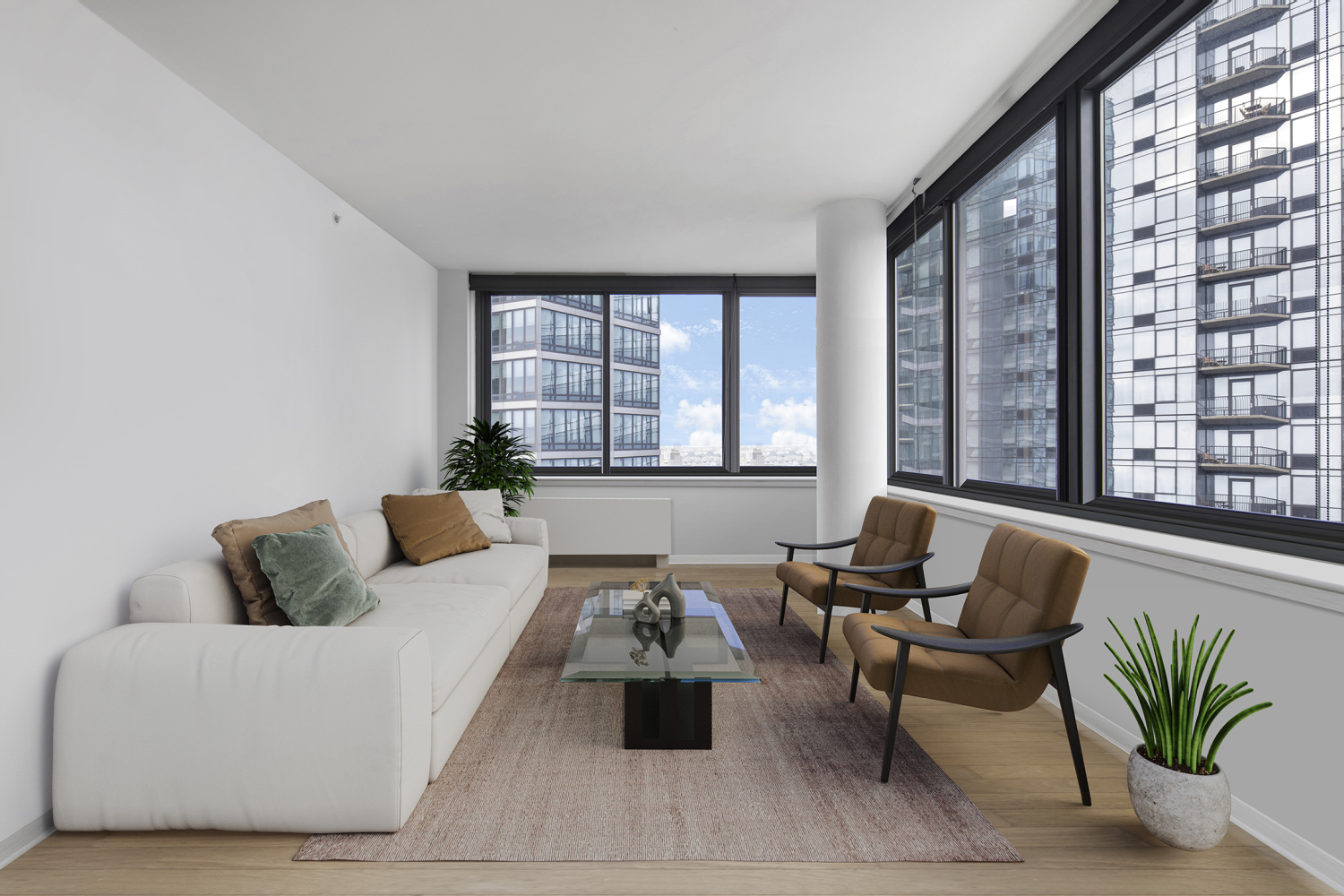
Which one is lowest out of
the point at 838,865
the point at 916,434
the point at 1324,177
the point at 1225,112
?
the point at 838,865

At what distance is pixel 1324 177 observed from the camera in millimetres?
2092

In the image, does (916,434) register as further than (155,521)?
Yes

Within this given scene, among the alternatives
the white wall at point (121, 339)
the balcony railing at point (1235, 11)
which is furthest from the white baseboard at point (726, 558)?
the balcony railing at point (1235, 11)

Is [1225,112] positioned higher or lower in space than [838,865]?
higher

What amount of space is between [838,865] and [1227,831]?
131 centimetres

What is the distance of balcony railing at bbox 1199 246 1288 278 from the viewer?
2.24 meters

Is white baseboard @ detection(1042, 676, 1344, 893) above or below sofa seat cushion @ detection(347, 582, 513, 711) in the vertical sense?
below

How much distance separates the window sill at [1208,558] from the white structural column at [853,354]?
1589mm

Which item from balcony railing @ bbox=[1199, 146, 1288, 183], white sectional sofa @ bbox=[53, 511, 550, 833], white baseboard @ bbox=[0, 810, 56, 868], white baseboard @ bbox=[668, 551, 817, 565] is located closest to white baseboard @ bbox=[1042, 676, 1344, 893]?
balcony railing @ bbox=[1199, 146, 1288, 183]

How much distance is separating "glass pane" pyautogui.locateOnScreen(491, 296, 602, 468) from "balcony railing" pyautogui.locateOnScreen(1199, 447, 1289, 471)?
542 cm

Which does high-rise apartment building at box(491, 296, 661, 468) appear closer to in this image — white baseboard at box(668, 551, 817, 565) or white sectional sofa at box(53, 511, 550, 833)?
white baseboard at box(668, 551, 817, 565)

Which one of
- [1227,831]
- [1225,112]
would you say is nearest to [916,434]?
[1225,112]

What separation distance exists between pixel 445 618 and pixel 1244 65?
3.77 m

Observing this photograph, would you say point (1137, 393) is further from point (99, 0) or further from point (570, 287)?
point (570, 287)
